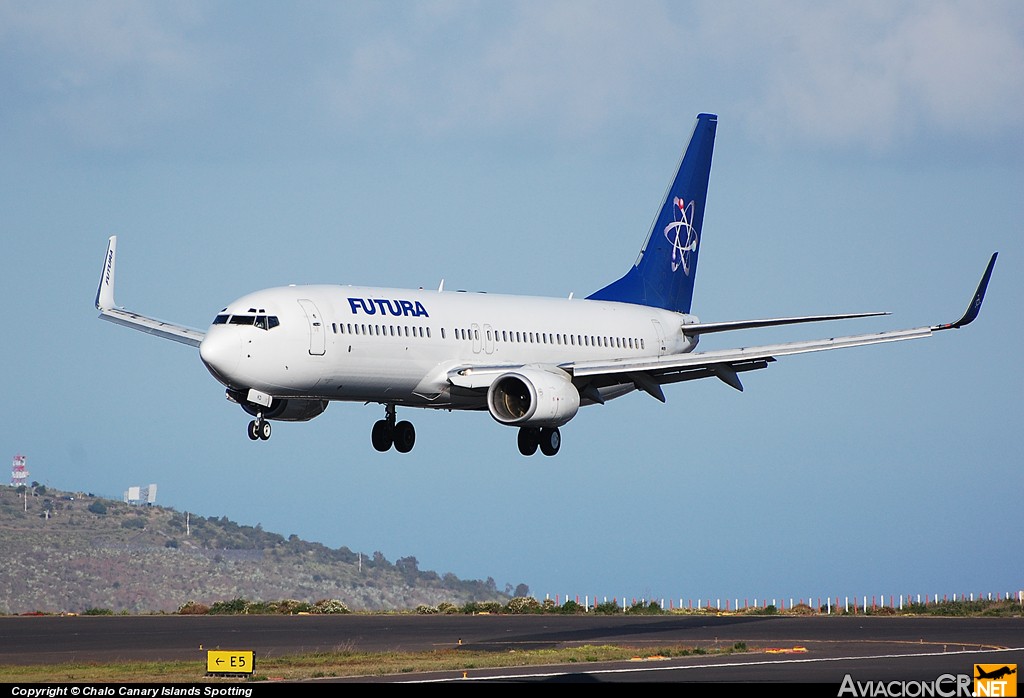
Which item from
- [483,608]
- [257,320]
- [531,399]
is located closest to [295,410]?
[257,320]

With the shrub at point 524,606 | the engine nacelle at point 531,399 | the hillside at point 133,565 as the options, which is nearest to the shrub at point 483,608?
the shrub at point 524,606

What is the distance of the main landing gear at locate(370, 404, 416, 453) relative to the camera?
5697cm

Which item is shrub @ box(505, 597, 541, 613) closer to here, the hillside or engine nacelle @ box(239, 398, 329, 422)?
engine nacelle @ box(239, 398, 329, 422)

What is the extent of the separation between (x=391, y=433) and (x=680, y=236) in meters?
18.1

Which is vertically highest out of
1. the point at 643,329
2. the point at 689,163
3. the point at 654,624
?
the point at 689,163

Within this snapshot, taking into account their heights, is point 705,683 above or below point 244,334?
below

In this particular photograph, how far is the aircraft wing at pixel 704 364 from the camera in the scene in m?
52.5

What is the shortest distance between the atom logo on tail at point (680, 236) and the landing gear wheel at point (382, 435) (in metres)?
16.6

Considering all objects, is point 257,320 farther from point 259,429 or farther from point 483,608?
point 483,608

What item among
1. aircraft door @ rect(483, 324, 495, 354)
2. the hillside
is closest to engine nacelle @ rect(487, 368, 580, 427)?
aircraft door @ rect(483, 324, 495, 354)

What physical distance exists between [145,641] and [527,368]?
14.8 m

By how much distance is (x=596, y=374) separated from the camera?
5419 cm

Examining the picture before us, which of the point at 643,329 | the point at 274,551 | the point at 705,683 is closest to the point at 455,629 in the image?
the point at 643,329

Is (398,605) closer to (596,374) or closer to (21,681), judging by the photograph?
(596,374)
